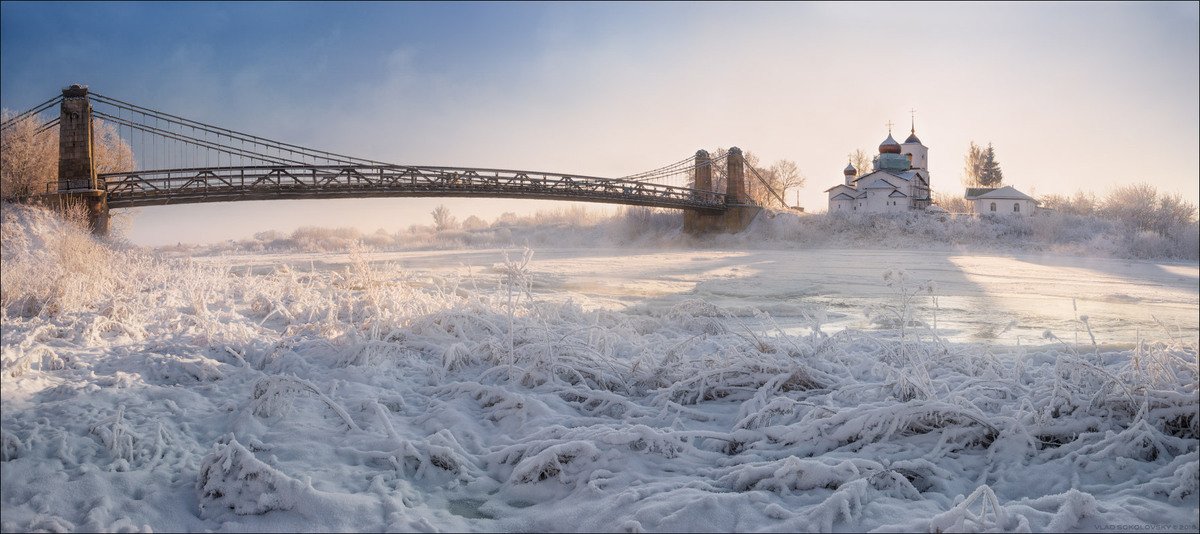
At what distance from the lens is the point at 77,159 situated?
4.41 m

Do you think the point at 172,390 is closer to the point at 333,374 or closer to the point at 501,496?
the point at 333,374

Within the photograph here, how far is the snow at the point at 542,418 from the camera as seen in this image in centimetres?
215

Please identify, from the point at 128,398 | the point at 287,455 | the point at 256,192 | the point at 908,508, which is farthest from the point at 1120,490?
the point at 256,192

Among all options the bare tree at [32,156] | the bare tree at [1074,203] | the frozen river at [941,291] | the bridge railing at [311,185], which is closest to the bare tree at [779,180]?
the bridge railing at [311,185]

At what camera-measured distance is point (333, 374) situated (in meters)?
3.91

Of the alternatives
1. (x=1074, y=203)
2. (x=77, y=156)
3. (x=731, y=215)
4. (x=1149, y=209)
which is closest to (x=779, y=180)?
(x=731, y=215)

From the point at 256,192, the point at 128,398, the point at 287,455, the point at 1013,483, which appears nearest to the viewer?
the point at 1013,483

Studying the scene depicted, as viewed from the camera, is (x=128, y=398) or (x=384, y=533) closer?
(x=384, y=533)

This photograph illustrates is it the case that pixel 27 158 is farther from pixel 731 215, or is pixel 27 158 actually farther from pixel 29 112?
pixel 731 215

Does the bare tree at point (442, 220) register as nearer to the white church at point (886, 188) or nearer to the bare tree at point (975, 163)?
the bare tree at point (975, 163)

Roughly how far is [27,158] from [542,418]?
3.55m

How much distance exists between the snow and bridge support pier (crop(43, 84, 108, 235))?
365mm

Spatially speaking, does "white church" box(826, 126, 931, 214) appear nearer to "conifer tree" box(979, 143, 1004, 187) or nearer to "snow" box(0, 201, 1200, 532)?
"conifer tree" box(979, 143, 1004, 187)

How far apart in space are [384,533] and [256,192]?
7.00 m
